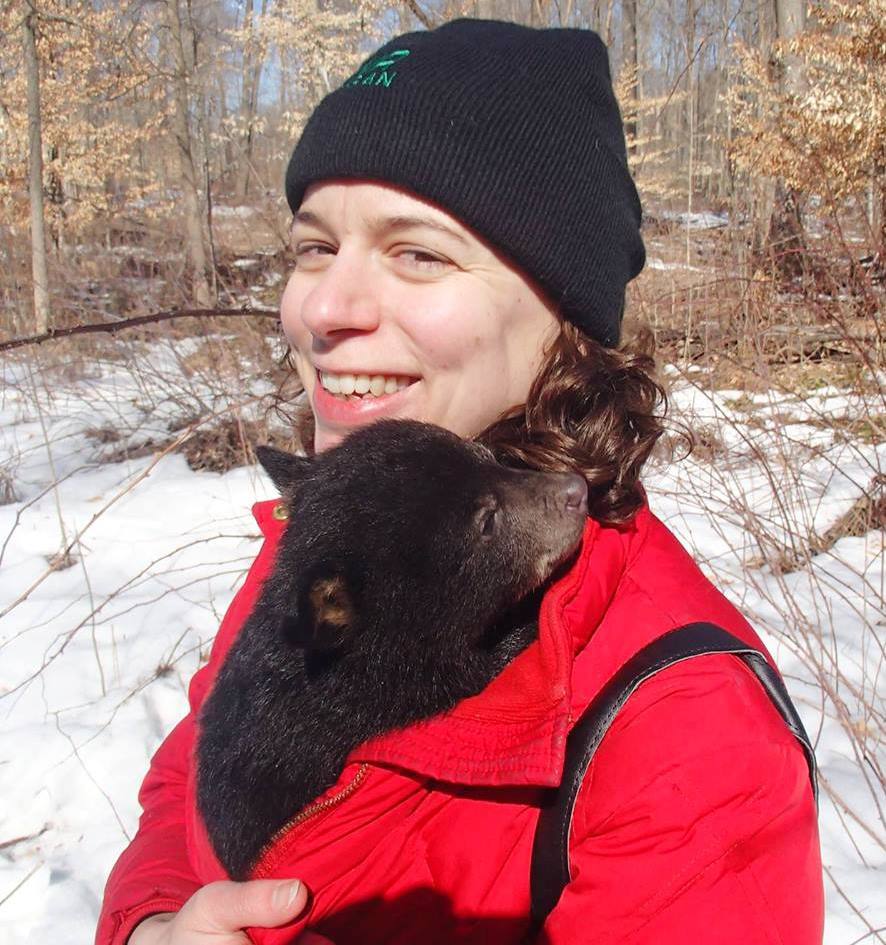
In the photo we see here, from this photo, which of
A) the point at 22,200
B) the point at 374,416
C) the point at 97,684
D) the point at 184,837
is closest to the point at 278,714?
the point at 184,837

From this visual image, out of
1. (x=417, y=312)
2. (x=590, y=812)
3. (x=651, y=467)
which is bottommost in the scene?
(x=651, y=467)

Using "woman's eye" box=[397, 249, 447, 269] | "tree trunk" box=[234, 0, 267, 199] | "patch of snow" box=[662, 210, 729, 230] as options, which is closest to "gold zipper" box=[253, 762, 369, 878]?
"woman's eye" box=[397, 249, 447, 269]

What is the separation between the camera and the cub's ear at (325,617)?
1488 mm

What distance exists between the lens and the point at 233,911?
1209 millimetres

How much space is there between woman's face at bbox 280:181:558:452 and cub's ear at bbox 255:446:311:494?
40 centimetres

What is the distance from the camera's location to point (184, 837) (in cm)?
172

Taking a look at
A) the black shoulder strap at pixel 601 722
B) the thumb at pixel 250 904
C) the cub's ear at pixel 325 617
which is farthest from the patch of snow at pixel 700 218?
the thumb at pixel 250 904

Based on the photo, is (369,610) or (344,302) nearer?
(344,302)

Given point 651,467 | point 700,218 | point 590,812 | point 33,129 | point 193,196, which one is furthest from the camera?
point 33,129

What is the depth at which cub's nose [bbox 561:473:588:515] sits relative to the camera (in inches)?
60.4

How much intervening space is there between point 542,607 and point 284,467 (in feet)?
3.28

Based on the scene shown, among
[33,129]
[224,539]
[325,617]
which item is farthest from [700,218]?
[33,129]

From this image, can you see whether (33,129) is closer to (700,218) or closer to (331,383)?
(700,218)

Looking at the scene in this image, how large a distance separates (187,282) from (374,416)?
7784mm
